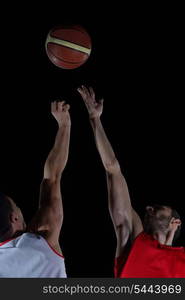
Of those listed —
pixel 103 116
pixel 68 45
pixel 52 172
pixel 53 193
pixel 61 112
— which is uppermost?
pixel 68 45

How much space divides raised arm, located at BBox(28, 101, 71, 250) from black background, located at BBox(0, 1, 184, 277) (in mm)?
1708

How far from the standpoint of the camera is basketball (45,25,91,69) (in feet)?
12.1

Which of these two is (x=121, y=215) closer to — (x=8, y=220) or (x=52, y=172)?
(x=52, y=172)

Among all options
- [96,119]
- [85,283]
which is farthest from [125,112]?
[85,283]

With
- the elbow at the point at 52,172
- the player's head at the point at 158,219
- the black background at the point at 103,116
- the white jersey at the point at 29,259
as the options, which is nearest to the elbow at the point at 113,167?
the player's head at the point at 158,219

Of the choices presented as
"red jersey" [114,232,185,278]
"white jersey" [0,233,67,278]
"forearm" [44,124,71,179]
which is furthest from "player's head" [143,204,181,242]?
"white jersey" [0,233,67,278]

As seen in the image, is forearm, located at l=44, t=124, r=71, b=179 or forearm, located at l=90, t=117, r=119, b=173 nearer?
forearm, located at l=44, t=124, r=71, b=179

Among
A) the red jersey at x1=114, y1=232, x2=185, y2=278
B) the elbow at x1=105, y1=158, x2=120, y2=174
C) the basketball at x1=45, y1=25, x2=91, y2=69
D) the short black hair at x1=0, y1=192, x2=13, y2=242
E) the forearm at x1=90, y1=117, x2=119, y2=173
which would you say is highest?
the basketball at x1=45, y1=25, x2=91, y2=69

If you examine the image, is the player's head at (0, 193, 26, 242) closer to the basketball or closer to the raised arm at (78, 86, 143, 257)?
the raised arm at (78, 86, 143, 257)

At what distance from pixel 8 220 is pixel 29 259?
209 millimetres

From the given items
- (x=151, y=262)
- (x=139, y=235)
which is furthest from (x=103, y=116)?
Result: (x=151, y=262)

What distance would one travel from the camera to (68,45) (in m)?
3.68

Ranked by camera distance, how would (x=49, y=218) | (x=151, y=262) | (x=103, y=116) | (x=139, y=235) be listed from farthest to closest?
(x=103, y=116) < (x=139, y=235) < (x=151, y=262) < (x=49, y=218)

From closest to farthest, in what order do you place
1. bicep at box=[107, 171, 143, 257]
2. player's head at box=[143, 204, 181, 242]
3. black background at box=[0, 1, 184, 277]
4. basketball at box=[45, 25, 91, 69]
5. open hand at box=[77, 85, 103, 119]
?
bicep at box=[107, 171, 143, 257] → player's head at box=[143, 204, 181, 242] → open hand at box=[77, 85, 103, 119] → basketball at box=[45, 25, 91, 69] → black background at box=[0, 1, 184, 277]
